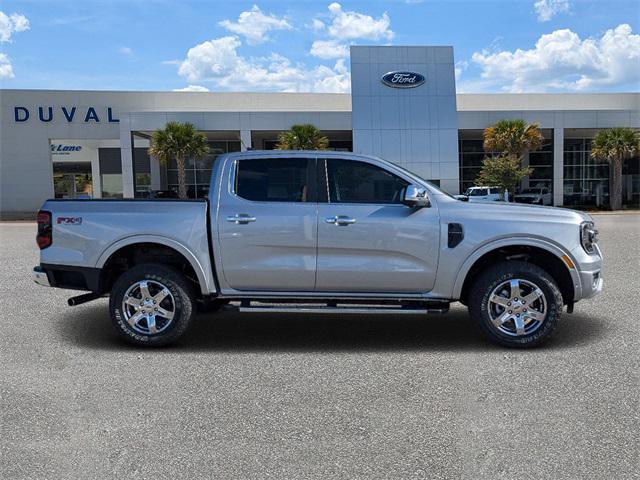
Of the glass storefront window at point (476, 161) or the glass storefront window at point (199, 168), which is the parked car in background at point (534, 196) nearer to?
the glass storefront window at point (476, 161)

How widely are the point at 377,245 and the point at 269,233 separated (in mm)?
1063

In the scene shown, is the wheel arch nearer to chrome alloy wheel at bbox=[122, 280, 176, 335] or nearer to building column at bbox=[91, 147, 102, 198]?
chrome alloy wheel at bbox=[122, 280, 176, 335]

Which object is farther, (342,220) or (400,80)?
(400,80)

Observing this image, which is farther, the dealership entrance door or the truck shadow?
the dealership entrance door

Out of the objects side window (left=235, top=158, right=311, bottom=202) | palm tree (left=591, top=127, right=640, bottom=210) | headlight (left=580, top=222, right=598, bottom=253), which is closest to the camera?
headlight (left=580, top=222, right=598, bottom=253)

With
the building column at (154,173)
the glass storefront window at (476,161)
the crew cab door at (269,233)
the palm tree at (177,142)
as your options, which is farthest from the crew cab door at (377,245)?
the building column at (154,173)

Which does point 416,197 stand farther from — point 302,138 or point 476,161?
point 476,161

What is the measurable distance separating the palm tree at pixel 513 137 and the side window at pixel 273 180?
31.0 m

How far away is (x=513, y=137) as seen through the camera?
111 feet

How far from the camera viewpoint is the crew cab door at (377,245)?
5371 mm

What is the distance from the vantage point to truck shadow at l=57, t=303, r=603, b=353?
561cm

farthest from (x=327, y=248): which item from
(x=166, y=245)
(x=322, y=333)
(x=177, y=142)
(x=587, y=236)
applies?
(x=177, y=142)

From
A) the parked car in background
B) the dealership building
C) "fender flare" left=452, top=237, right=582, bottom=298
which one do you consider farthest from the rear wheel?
the parked car in background

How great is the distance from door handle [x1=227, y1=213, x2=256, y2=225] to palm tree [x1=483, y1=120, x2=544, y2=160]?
31.5 meters
